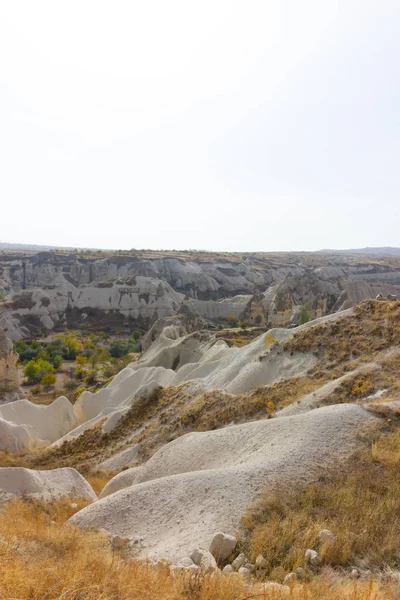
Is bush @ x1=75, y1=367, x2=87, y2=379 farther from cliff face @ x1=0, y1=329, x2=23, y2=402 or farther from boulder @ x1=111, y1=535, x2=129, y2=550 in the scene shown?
boulder @ x1=111, y1=535, x2=129, y2=550

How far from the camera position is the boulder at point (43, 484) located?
981 centimetres

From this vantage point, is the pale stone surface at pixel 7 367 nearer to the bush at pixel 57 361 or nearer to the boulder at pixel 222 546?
the bush at pixel 57 361

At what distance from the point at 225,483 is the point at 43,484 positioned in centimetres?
582

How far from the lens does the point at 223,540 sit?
17.5 ft

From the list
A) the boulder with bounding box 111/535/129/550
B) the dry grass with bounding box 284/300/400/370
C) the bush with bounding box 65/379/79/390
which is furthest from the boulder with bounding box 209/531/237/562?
the bush with bounding box 65/379/79/390

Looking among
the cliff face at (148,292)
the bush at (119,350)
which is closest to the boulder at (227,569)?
the cliff face at (148,292)

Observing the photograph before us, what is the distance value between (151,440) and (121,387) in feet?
27.9

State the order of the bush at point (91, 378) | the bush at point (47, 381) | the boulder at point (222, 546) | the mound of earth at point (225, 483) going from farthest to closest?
the bush at point (91, 378)
the bush at point (47, 381)
the mound of earth at point (225, 483)
the boulder at point (222, 546)

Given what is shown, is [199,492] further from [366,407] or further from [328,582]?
[366,407]

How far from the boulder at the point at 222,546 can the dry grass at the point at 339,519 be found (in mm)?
217

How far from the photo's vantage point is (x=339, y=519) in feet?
17.8

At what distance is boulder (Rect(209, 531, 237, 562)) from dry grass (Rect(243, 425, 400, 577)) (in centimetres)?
22

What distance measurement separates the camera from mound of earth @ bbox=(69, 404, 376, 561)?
20.2ft

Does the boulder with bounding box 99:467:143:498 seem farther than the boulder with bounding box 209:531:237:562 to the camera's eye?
Yes
